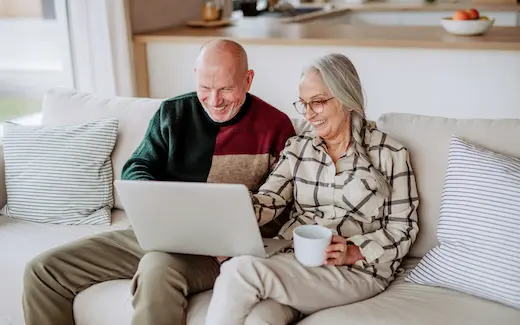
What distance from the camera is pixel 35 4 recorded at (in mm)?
3270

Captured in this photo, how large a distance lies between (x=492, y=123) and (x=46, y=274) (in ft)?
4.69

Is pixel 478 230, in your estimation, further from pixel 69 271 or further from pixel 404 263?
pixel 69 271

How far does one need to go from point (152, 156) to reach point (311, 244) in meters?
0.72

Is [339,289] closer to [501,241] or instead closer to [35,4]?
[501,241]

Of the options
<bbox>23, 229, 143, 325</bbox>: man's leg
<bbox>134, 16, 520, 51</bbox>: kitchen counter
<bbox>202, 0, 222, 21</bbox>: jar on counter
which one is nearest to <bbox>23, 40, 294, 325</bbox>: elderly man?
<bbox>23, 229, 143, 325</bbox>: man's leg

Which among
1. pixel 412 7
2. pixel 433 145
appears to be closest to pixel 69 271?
pixel 433 145

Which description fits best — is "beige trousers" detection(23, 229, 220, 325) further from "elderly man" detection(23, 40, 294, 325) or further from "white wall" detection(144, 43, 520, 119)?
"white wall" detection(144, 43, 520, 119)

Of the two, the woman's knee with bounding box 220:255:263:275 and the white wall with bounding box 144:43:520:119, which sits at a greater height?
the white wall with bounding box 144:43:520:119

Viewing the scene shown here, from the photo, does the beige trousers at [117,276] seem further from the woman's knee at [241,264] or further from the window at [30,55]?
the window at [30,55]

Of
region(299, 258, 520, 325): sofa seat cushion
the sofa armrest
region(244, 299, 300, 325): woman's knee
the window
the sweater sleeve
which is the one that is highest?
the window

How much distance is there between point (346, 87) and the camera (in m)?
1.87

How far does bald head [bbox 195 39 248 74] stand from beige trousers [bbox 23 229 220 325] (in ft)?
1.92

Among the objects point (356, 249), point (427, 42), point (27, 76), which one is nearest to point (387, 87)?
point (427, 42)

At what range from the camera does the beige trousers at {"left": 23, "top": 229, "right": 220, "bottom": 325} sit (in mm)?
1773
